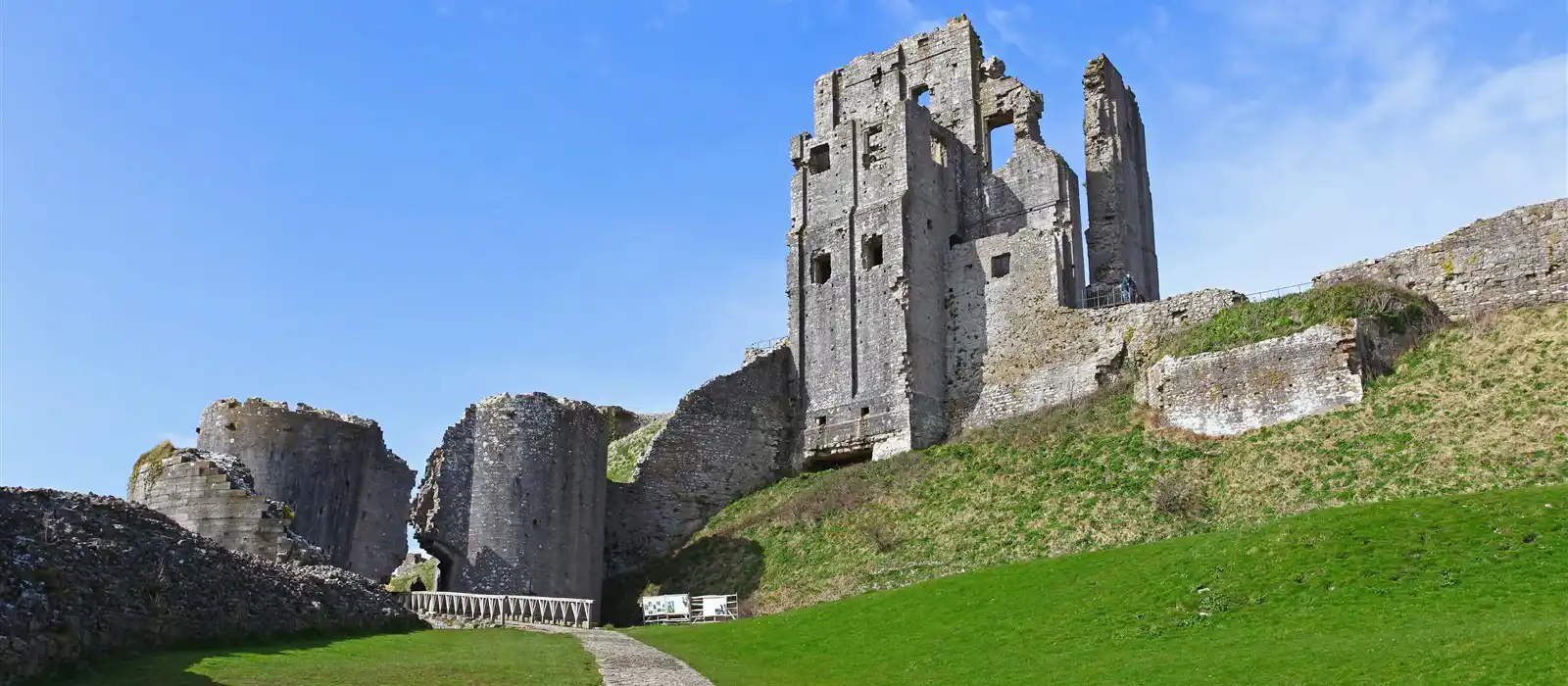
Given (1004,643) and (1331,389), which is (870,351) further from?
(1004,643)

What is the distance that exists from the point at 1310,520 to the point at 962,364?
60.3ft

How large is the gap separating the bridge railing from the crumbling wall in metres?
13.1

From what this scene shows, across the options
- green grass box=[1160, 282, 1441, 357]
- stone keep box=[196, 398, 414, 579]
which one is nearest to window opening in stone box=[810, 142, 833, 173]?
green grass box=[1160, 282, 1441, 357]

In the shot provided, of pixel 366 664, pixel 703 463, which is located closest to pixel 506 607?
pixel 703 463

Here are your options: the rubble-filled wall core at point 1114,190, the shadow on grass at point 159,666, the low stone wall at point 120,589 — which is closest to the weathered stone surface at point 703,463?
the rubble-filled wall core at point 1114,190

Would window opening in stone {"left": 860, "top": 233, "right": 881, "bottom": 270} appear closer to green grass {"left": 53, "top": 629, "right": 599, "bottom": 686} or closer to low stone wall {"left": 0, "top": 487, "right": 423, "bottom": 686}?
green grass {"left": 53, "top": 629, "right": 599, "bottom": 686}

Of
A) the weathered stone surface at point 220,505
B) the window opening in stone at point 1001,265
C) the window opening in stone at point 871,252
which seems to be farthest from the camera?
the window opening in stone at point 871,252

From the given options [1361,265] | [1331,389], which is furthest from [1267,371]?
[1361,265]

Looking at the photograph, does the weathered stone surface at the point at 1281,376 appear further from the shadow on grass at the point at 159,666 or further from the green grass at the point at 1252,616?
the shadow on grass at the point at 159,666

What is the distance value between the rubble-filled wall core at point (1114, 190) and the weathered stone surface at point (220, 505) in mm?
24724

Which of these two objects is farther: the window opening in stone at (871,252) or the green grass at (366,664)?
the window opening in stone at (871,252)

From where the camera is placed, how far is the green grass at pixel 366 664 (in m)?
16.1

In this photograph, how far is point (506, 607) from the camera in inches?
1194

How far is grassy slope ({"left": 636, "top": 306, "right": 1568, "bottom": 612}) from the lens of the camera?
26312 millimetres
